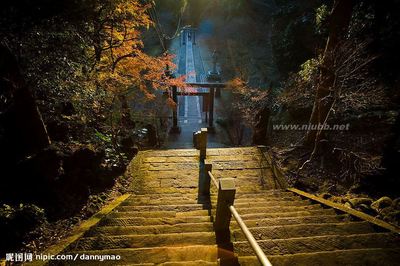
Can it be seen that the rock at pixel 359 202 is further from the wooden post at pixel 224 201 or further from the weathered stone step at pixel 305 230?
the wooden post at pixel 224 201

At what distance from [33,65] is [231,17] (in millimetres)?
35041

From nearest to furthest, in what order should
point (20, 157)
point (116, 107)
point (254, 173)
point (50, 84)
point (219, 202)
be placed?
point (219, 202) → point (20, 157) → point (50, 84) → point (254, 173) → point (116, 107)

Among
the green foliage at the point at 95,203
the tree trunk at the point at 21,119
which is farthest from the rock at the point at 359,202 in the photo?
the tree trunk at the point at 21,119

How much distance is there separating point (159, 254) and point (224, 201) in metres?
1.15

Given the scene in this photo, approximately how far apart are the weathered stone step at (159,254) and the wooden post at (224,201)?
0.44 meters

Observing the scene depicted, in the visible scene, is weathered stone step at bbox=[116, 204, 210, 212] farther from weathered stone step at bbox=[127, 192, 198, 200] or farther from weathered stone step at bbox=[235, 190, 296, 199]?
weathered stone step at bbox=[235, 190, 296, 199]

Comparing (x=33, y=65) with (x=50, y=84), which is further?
(x=50, y=84)

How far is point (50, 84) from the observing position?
5.69 meters

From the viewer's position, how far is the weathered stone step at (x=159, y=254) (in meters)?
3.08

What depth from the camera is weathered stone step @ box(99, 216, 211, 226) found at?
4211mm

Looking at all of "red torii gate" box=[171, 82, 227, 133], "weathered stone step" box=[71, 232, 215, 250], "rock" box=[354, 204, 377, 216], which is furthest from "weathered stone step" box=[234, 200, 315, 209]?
"red torii gate" box=[171, 82, 227, 133]

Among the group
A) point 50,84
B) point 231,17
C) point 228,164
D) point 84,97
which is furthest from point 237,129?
point 231,17

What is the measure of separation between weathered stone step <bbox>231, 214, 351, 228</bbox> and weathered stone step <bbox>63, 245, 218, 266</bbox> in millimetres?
1038

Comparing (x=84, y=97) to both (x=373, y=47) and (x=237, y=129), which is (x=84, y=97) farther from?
(x=237, y=129)
